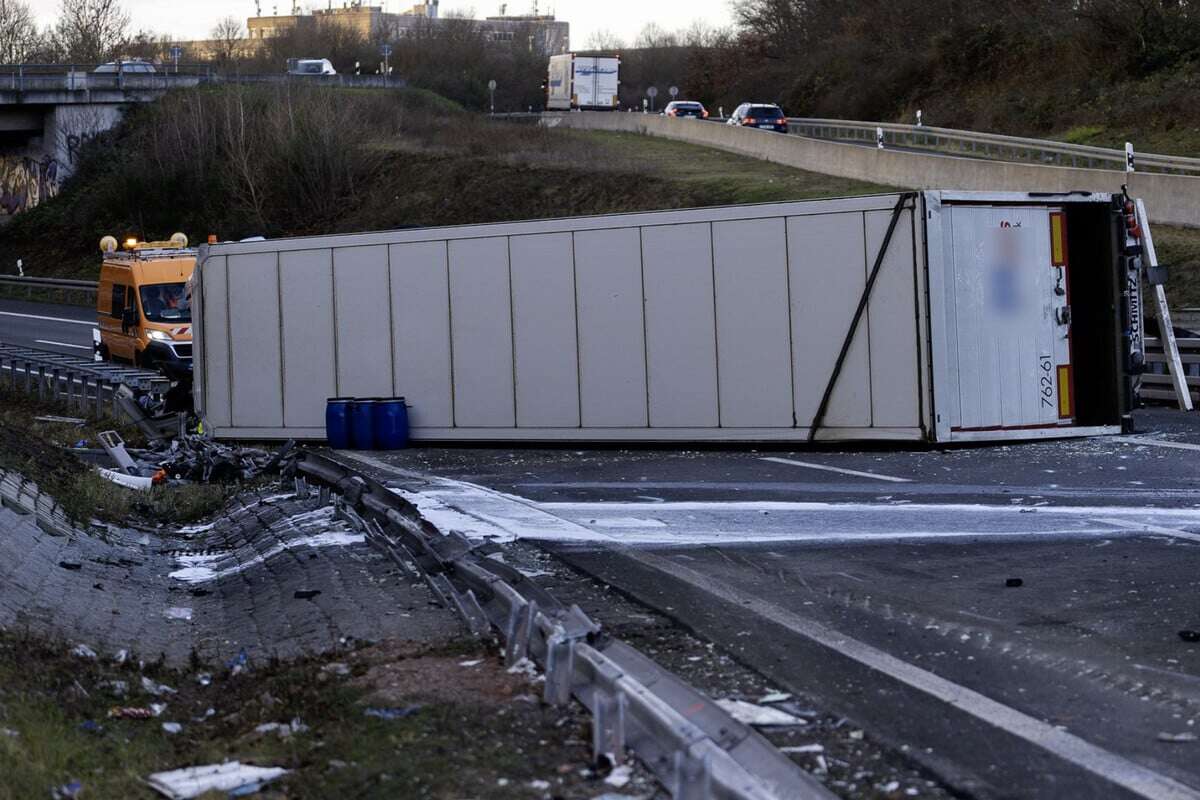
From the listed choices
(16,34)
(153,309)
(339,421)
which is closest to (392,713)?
(339,421)

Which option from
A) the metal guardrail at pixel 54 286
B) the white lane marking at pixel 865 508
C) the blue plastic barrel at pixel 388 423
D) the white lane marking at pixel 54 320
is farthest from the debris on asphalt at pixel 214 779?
the metal guardrail at pixel 54 286

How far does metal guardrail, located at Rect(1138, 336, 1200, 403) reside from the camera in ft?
63.5

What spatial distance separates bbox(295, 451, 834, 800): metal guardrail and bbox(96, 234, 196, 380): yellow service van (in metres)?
18.5

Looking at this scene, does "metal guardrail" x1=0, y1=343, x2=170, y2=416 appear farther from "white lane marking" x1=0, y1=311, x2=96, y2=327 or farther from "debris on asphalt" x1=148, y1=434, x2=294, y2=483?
"white lane marking" x1=0, y1=311, x2=96, y2=327

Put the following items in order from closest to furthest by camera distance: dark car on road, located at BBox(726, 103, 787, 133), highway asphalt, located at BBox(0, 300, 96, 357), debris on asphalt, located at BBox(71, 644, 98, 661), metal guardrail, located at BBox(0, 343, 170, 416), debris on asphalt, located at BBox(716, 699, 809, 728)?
debris on asphalt, located at BBox(716, 699, 809, 728) → debris on asphalt, located at BBox(71, 644, 98, 661) → metal guardrail, located at BBox(0, 343, 170, 416) → highway asphalt, located at BBox(0, 300, 96, 357) → dark car on road, located at BBox(726, 103, 787, 133)

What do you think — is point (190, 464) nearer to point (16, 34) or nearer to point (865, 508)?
point (865, 508)

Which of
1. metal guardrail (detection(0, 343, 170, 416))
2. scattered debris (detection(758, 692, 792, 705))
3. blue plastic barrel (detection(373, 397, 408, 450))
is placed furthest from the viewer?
metal guardrail (detection(0, 343, 170, 416))

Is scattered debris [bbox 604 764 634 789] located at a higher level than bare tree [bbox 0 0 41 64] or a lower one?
lower

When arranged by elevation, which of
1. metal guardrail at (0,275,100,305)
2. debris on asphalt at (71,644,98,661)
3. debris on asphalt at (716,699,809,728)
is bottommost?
debris on asphalt at (716,699,809,728)

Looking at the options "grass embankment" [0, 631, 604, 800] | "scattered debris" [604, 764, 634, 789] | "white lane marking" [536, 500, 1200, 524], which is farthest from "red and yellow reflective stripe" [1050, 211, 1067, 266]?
"scattered debris" [604, 764, 634, 789]

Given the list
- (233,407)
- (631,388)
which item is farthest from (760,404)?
(233,407)

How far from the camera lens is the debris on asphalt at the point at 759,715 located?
6.04m

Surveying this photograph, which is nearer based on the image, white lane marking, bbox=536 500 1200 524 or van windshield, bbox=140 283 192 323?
white lane marking, bbox=536 500 1200 524

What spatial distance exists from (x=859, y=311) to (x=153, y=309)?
1574cm
